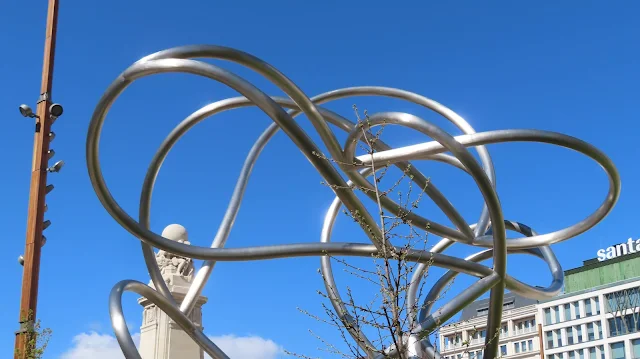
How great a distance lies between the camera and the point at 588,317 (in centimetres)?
7919

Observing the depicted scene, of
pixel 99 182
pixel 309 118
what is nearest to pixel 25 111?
pixel 99 182

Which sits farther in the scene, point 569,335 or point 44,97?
point 569,335

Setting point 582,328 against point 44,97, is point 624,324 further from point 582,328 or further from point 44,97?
point 44,97

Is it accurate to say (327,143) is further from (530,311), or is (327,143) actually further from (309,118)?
(530,311)

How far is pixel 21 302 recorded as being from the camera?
41.6ft

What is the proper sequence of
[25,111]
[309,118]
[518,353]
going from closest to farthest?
[309,118]
[25,111]
[518,353]

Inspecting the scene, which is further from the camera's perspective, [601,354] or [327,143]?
[601,354]

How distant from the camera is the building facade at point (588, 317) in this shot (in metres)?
76.1

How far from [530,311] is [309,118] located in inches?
3001

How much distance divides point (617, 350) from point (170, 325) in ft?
215

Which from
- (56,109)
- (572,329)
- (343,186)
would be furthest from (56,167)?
(572,329)

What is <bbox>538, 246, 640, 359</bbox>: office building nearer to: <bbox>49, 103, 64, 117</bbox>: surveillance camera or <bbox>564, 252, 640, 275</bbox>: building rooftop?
<bbox>564, 252, 640, 275</bbox>: building rooftop

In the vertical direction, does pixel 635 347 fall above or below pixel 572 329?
below

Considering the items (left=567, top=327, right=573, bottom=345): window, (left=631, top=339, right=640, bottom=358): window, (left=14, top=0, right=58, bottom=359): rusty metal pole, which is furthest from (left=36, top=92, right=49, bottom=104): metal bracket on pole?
(left=567, top=327, right=573, bottom=345): window
